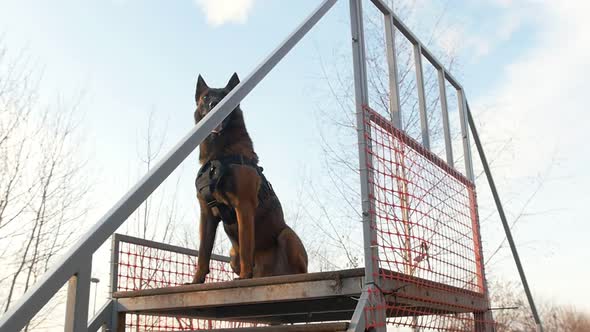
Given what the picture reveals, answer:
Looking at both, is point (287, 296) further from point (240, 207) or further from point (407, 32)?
point (407, 32)

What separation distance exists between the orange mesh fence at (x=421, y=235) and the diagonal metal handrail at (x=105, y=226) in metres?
1.00

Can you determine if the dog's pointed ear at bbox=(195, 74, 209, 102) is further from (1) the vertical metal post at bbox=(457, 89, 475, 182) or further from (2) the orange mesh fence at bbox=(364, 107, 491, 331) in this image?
(1) the vertical metal post at bbox=(457, 89, 475, 182)

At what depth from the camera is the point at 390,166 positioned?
2.75 m

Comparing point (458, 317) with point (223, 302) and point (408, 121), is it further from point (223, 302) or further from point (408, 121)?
point (408, 121)

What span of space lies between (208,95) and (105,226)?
7.47 ft

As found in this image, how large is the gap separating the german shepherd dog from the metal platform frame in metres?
0.31

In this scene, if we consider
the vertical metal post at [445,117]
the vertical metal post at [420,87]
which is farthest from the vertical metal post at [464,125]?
the vertical metal post at [420,87]

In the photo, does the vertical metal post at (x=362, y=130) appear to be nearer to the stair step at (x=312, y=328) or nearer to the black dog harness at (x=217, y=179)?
the stair step at (x=312, y=328)

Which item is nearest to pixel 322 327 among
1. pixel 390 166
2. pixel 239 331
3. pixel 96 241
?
pixel 239 331

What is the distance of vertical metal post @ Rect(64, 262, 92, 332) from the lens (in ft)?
3.75

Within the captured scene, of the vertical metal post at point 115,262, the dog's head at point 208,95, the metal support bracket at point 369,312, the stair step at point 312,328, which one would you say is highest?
the dog's head at point 208,95

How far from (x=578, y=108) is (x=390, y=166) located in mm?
7858

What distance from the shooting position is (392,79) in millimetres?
3279

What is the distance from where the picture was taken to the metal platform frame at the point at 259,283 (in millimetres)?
1139
